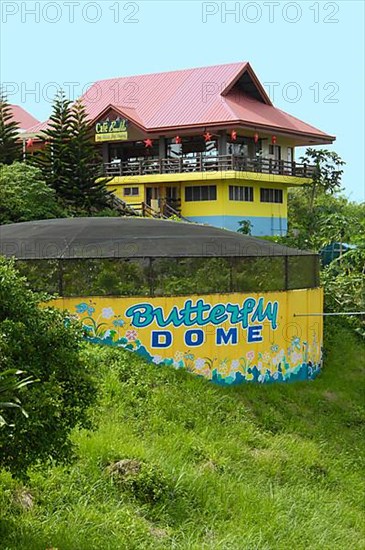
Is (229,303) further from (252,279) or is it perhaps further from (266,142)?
(266,142)

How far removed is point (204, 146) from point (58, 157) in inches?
288

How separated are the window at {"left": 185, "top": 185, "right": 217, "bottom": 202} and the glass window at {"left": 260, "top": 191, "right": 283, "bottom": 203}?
2.68 meters

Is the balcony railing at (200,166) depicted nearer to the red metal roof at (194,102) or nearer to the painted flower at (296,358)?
the red metal roof at (194,102)

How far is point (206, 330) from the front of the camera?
15.6 meters

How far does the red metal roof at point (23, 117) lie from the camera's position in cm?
4499

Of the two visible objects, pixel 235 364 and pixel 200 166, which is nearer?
pixel 235 364

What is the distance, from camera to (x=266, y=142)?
34500mm

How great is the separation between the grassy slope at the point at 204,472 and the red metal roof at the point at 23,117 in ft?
104

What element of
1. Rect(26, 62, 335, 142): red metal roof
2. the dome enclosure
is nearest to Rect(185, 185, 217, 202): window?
Rect(26, 62, 335, 142): red metal roof

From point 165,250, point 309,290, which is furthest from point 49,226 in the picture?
point 309,290

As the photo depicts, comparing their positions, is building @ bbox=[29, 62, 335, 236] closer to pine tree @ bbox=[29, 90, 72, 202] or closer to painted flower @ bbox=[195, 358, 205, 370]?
pine tree @ bbox=[29, 90, 72, 202]

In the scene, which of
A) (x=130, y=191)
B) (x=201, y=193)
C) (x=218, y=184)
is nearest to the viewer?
(x=218, y=184)

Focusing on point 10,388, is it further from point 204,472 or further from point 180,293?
point 180,293

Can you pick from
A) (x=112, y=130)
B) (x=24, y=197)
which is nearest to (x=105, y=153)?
(x=112, y=130)
